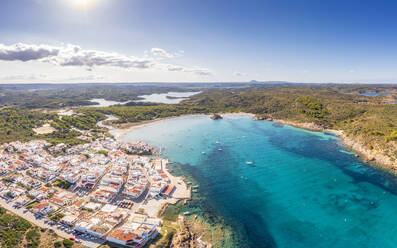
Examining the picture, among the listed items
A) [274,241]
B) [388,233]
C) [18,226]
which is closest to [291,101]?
[388,233]

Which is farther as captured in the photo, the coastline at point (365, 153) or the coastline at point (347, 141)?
the coastline at point (347, 141)

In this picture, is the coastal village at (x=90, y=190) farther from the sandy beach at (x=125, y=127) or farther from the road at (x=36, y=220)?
the sandy beach at (x=125, y=127)

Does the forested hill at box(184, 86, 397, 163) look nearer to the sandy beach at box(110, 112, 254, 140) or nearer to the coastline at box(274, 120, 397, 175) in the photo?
the coastline at box(274, 120, 397, 175)

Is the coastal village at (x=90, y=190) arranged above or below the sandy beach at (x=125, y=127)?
below

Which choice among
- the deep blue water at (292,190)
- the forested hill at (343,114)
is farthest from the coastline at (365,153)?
the deep blue water at (292,190)

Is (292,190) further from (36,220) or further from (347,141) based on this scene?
(36,220)

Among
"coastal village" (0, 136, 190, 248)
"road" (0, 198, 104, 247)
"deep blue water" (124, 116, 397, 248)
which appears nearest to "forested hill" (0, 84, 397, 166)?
"deep blue water" (124, 116, 397, 248)
